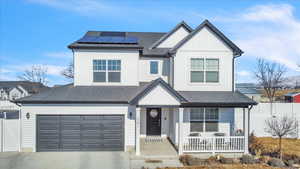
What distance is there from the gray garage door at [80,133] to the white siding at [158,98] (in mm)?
1990

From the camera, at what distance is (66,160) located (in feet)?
31.2

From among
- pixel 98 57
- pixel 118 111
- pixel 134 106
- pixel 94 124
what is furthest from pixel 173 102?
pixel 98 57

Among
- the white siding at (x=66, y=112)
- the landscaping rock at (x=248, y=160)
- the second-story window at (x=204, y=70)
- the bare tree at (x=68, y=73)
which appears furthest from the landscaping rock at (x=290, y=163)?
the bare tree at (x=68, y=73)

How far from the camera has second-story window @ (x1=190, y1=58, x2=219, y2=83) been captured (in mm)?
12133

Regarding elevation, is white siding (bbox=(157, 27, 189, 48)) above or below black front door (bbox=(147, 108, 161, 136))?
above

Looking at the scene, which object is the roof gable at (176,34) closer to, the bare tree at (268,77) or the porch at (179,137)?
the porch at (179,137)

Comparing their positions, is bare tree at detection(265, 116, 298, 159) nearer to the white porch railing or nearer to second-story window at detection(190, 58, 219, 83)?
the white porch railing

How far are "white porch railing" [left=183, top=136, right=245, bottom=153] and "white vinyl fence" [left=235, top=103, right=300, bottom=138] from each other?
2.82 m

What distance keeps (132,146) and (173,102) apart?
349 cm

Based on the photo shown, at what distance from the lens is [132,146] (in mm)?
11031

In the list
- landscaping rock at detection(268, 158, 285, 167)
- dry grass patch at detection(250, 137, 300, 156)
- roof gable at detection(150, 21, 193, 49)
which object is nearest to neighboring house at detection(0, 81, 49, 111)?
roof gable at detection(150, 21, 193, 49)

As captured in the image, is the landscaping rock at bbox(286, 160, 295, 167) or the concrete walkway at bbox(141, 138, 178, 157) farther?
the concrete walkway at bbox(141, 138, 178, 157)

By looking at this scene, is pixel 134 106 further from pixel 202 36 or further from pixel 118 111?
pixel 202 36

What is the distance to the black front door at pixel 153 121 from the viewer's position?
13047mm
